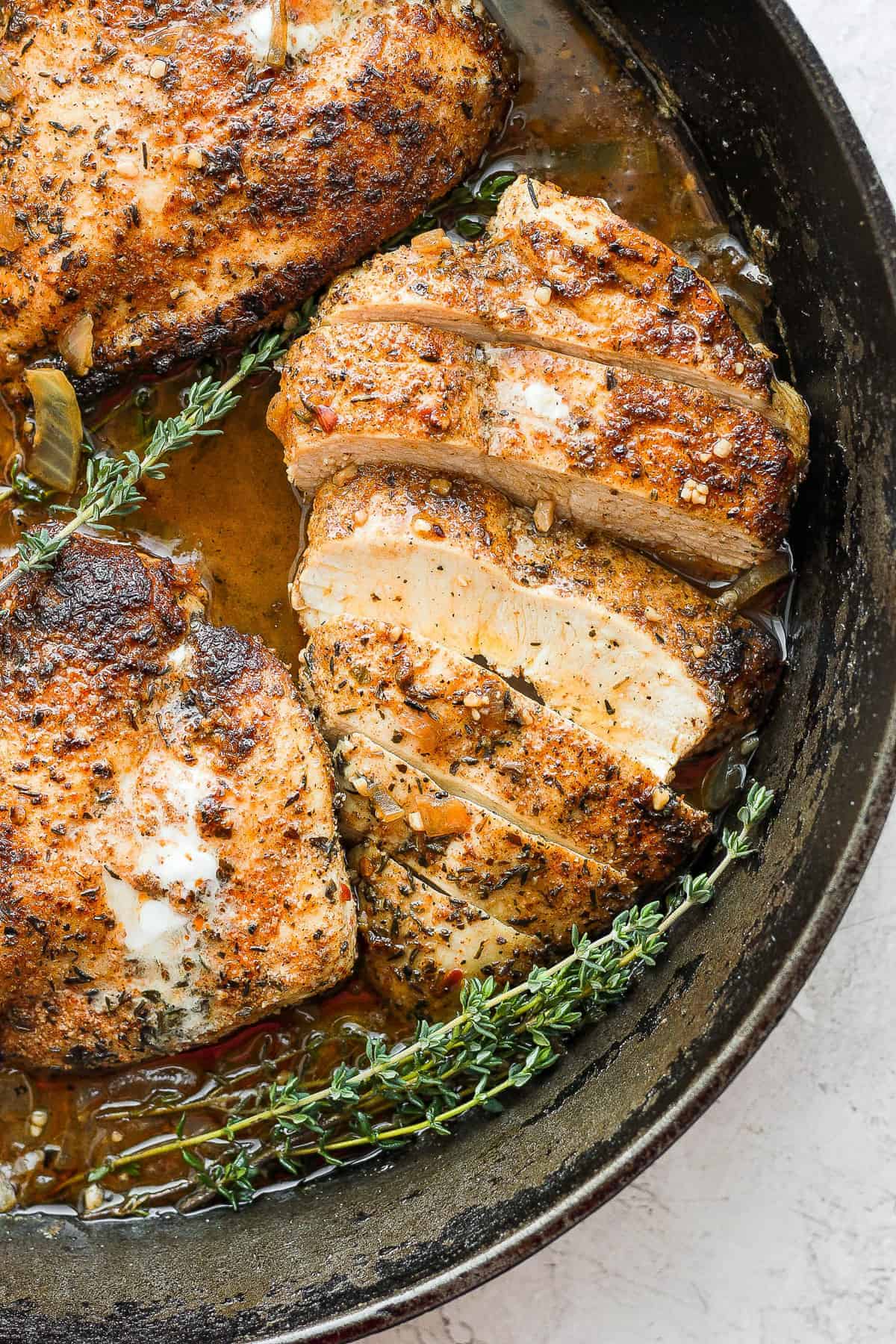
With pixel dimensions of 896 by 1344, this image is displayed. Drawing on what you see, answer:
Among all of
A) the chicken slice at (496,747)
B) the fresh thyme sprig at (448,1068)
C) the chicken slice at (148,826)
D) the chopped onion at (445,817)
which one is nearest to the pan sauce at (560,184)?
the chicken slice at (148,826)

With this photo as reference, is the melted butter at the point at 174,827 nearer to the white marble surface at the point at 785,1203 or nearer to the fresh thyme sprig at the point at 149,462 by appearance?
the fresh thyme sprig at the point at 149,462

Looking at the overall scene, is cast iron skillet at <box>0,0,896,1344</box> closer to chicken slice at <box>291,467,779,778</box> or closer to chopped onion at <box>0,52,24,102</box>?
chicken slice at <box>291,467,779,778</box>

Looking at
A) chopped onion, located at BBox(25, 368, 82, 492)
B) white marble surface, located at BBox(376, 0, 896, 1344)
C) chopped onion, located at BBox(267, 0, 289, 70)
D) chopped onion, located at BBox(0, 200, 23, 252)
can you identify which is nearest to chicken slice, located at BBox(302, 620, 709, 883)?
white marble surface, located at BBox(376, 0, 896, 1344)

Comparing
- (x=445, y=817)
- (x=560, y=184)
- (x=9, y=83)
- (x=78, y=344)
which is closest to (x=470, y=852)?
(x=445, y=817)

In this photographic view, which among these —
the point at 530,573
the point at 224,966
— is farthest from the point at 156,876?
the point at 530,573

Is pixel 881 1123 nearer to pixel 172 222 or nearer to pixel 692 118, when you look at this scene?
pixel 692 118

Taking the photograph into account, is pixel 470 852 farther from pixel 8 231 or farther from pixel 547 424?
pixel 8 231

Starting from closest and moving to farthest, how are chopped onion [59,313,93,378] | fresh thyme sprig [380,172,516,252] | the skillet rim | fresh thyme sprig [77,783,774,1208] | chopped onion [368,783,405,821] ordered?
the skillet rim, fresh thyme sprig [77,783,774,1208], chopped onion [368,783,405,821], chopped onion [59,313,93,378], fresh thyme sprig [380,172,516,252]
